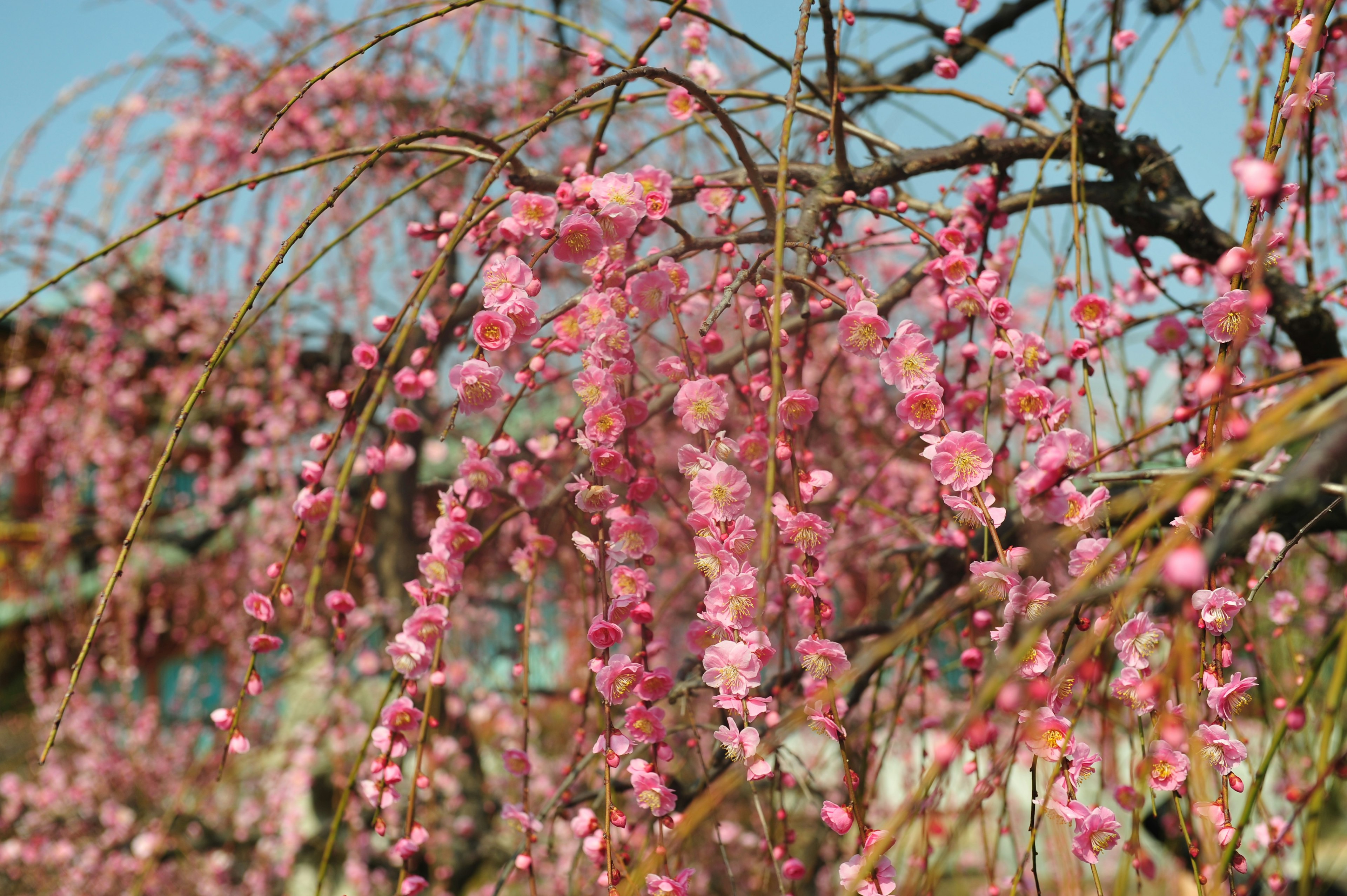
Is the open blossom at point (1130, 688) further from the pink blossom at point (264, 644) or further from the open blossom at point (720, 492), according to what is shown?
the pink blossom at point (264, 644)

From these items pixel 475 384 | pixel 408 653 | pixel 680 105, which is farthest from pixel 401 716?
pixel 680 105

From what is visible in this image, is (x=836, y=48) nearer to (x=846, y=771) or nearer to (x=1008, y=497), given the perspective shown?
(x=1008, y=497)

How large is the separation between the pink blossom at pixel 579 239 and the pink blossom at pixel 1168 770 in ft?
2.25

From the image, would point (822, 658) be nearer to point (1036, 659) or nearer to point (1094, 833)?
point (1036, 659)

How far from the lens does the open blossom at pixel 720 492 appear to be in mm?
774

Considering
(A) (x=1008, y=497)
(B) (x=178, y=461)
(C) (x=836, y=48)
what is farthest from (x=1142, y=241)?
(B) (x=178, y=461)

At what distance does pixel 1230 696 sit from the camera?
31.5 inches

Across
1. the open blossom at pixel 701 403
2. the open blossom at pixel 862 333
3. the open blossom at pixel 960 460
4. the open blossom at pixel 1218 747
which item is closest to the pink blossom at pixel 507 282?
the open blossom at pixel 701 403

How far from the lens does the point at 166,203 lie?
3.17m

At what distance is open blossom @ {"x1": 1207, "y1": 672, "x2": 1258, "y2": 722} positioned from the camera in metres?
0.78

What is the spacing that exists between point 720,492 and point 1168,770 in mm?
474

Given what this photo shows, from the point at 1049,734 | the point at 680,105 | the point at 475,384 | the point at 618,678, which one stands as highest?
the point at 680,105

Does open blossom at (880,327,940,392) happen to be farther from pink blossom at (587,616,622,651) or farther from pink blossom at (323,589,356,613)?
pink blossom at (323,589,356,613)

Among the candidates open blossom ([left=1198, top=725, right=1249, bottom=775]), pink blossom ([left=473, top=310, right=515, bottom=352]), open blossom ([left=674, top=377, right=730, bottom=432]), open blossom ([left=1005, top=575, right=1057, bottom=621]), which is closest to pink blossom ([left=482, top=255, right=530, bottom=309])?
pink blossom ([left=473, top=310, right=515, bottom=352])
